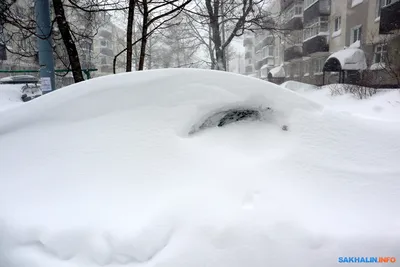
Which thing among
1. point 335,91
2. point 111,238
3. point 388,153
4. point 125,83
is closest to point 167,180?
point 111,238

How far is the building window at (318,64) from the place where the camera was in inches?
884

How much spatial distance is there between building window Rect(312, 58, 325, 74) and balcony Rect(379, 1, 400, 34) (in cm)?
933

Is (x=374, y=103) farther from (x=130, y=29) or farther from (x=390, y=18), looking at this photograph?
(x=130, y=29)

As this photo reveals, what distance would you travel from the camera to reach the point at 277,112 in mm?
2379

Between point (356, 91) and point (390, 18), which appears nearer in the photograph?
point (356, 91)

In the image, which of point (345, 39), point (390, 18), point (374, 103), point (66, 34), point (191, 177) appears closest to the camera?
point (191, 177)

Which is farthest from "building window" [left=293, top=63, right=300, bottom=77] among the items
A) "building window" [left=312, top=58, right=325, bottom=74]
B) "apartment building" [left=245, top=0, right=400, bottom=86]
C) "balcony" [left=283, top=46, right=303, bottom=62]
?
"building window" [left=312, top=58, right=325, bottom=74]

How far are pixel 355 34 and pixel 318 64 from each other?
5.14 m

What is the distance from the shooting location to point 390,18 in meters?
12.6

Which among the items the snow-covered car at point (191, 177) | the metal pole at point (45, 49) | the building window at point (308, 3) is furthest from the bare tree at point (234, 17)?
the building window at point (308, 3)

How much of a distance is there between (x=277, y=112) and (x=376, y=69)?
46.7ft

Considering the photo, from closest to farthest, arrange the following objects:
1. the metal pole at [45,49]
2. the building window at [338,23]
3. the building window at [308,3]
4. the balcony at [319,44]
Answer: the metal pole at [45,49], the building window at [338,23], the balcony at [319,44], the building window at [308,3]

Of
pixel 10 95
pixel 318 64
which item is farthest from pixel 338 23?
pixel 10 95

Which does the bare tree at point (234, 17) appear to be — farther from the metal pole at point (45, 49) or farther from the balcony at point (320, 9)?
the balcony at point (320, 9)
